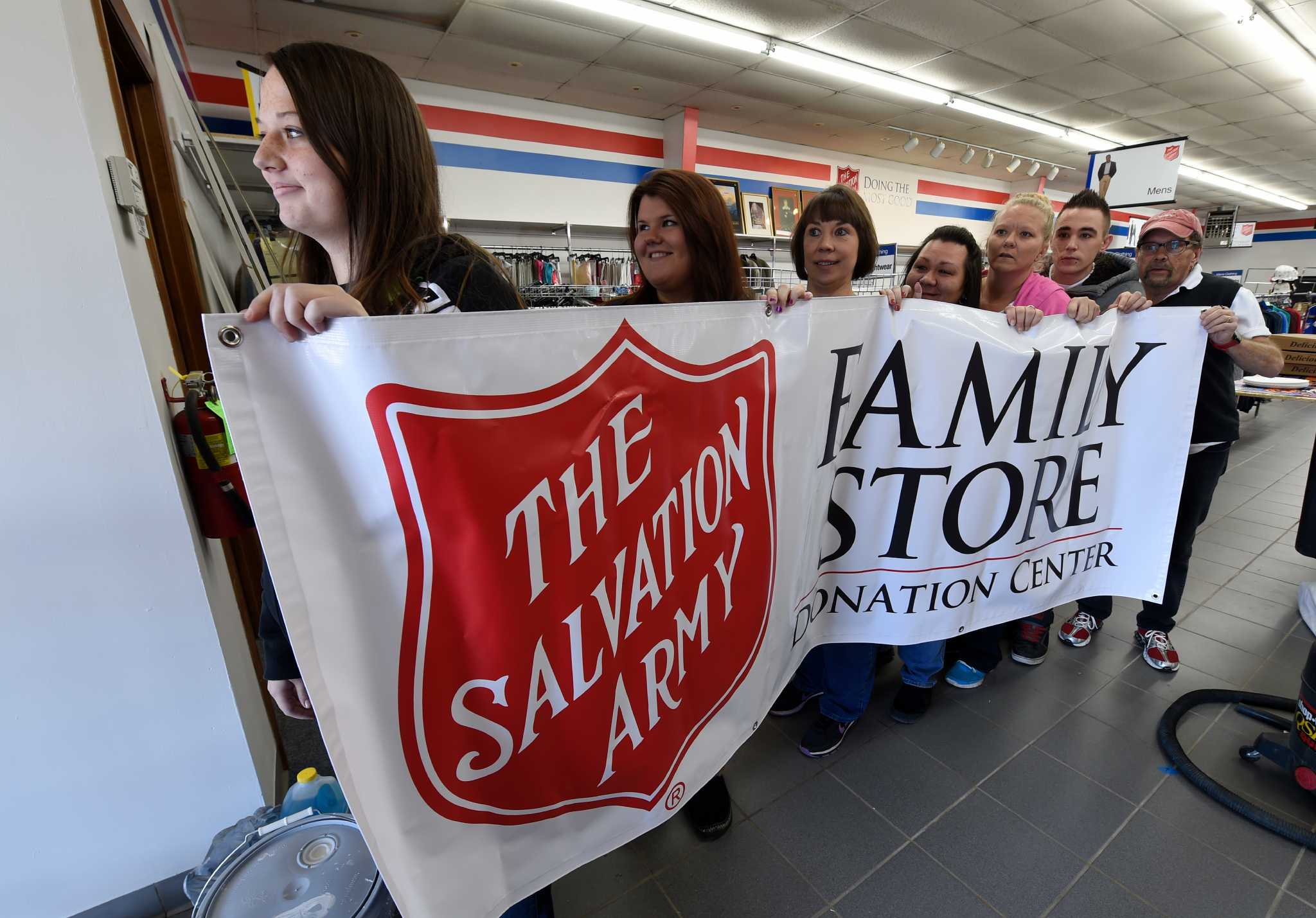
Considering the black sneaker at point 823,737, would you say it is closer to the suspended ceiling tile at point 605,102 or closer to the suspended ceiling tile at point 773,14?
the suspended ceiling tile at point 773,14

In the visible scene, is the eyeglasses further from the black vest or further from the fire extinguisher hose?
the fire extinguisher hose

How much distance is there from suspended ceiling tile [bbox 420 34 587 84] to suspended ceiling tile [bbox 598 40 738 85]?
0.37 meters

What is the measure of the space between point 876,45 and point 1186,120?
205 inches

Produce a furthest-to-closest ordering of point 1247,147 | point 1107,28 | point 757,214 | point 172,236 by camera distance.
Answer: point 1247,147, point 757,214, point 1107,28, point 172,236

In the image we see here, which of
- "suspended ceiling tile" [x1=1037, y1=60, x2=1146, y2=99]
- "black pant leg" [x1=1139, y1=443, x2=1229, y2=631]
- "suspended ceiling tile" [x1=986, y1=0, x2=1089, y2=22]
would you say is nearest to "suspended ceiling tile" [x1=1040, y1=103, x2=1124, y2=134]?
"suspended ceiling tile" [x1=1037, y1=60, x2=1146, y2=99]

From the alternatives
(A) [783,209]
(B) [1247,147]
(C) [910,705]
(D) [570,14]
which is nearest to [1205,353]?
(C) [910,705]

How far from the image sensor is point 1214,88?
602cm

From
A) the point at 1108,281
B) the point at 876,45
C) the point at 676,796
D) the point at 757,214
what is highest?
the point at 876,45

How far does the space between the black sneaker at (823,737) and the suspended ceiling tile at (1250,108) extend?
8692mm

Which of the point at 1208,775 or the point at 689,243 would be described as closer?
the point at 689,243

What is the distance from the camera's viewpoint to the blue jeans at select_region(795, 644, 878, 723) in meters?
1.82

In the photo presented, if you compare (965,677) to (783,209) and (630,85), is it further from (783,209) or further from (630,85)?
(783,209)

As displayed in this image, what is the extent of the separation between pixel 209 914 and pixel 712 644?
38.5 inches

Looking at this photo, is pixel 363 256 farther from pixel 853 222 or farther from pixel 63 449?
pixel 853 222
